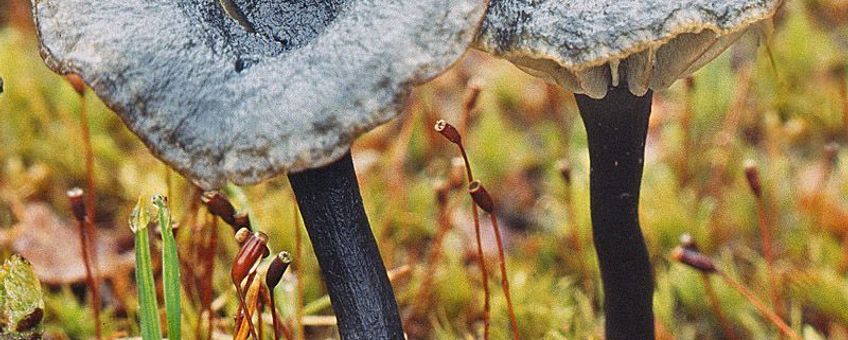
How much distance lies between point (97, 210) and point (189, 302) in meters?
0.55

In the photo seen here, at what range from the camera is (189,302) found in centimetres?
152

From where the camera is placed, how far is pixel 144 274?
1.06 meters

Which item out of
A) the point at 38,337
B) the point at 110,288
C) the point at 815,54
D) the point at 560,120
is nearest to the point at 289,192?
the point at 110,288

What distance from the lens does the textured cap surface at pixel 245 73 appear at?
32.4 inches

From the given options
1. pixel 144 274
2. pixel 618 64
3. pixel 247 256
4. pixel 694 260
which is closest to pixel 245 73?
pixel 247 256

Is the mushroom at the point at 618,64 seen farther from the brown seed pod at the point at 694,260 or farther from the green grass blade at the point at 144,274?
the green grass blade at the point at 144,274

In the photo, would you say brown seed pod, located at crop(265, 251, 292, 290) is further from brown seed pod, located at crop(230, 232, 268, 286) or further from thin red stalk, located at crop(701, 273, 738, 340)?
thin red stalk, located at crop(701, 273, 738, 340)

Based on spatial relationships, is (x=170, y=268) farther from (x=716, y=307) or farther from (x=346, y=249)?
(x=716, y=307)

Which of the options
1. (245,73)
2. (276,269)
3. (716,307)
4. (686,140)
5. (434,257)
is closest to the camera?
(245,73)

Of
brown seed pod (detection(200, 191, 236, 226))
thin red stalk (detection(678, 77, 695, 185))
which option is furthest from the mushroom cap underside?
thin red stalk (detection(678, 77, 695, 185))

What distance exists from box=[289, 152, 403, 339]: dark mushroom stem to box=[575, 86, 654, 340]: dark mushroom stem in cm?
30

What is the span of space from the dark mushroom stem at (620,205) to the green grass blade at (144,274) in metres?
0.52

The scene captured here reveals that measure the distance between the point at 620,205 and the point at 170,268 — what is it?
0.54 metres

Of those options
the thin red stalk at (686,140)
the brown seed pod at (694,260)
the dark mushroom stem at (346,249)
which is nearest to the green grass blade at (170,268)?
the dark mushroom stem at (346,249)
